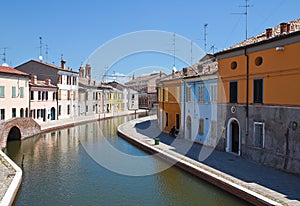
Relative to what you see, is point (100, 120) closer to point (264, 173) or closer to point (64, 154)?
point (64, 154)

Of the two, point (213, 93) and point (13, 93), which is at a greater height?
point (13, 93)

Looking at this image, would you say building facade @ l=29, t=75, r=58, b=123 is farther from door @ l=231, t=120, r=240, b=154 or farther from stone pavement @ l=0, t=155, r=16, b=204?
door @ l=231, t=120, r=240, b=154

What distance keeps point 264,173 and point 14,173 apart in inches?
419

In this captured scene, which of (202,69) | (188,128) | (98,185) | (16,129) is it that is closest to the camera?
(98,185)

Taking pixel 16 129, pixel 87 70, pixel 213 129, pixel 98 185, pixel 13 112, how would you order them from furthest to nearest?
pixel 87 70 → pixel 13 112 → pixel 16 129 → pixel 213 129 → pixel 98 185

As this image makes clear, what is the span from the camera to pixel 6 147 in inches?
876

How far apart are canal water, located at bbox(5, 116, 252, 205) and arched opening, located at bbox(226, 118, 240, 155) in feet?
12.7

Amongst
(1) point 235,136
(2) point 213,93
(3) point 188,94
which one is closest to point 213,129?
(1) point 235,136

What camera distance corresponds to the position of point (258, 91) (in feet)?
48.3

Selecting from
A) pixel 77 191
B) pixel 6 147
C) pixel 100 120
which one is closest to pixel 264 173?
pixel 77 191

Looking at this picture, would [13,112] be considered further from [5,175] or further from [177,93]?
[5,175]

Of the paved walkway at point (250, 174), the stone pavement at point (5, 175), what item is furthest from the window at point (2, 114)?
the paved walkway at point (250, 174)

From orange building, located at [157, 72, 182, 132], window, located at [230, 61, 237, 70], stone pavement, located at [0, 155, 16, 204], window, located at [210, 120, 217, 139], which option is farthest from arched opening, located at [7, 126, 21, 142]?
window, located at [230, 61, 237, 70]

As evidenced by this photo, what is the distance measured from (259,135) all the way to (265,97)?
191 cm
